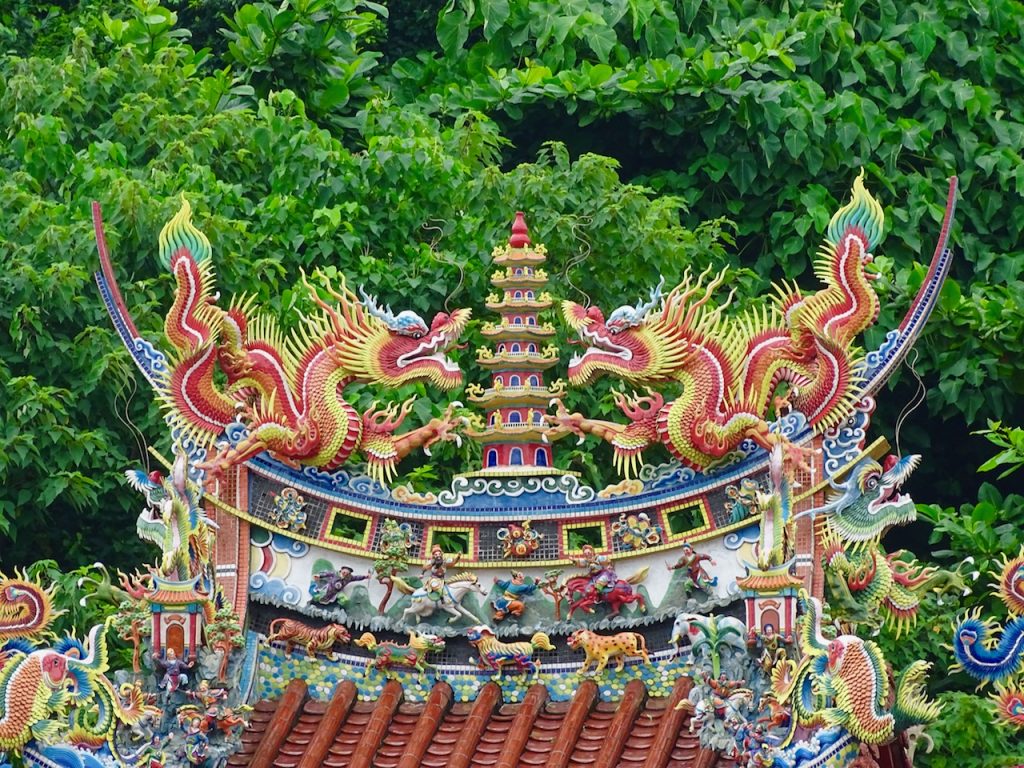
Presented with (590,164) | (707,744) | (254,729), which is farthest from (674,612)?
(590,164)

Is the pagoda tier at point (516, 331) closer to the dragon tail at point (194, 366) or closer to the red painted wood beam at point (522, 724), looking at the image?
the dragon tail at point (194, 366)

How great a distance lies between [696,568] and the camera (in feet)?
53.4

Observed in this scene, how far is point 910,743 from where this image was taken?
16.0m

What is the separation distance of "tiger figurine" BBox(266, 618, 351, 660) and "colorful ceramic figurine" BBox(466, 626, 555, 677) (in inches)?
27.8

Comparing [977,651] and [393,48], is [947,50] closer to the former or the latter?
[393,48]

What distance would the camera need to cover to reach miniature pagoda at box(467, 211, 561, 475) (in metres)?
16.8

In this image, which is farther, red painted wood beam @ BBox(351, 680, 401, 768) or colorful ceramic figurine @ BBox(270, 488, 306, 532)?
colorful ceramic figurine @ BBox(270, 488, 306, 532)

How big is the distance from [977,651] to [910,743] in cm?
73

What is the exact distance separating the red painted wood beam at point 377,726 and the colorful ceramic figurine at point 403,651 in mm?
103

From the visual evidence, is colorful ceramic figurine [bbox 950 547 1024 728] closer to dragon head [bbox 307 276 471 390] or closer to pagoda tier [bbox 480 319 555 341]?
pagoda tier [bbox 480 319 555 341]

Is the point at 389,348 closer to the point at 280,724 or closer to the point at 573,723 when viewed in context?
the point at 280,724

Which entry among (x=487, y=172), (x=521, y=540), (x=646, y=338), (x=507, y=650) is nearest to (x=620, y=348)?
(x=646, y=338)

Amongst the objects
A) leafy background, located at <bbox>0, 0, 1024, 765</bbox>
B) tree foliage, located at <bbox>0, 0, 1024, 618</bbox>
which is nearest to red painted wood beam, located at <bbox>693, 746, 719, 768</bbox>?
leafy background, located at <bbox>0, 0, 1024, 765</bbox>

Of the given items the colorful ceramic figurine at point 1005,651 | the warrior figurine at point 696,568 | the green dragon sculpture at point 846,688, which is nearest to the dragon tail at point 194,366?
the warrior figurine at point 696,568
